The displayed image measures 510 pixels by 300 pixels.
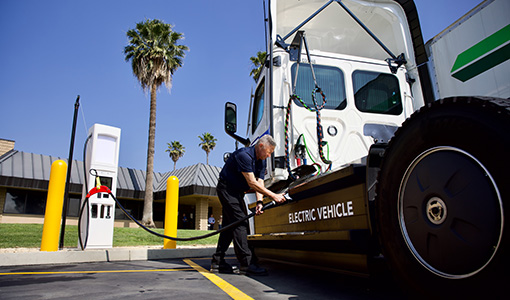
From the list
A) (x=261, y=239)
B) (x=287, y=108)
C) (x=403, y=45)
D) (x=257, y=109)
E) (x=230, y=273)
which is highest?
(x=403, y=45)

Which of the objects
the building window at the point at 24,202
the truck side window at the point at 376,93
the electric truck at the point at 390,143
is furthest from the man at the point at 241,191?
the building window at the point at 24,202

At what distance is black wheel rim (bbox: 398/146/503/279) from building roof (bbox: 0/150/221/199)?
20833 mm

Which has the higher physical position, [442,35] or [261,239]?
[442,35]

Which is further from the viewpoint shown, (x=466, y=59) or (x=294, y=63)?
(x=294, y=63)

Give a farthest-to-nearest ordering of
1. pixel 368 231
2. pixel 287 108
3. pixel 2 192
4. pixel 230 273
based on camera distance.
A: pixel 2 192, pixel 230 273, pixel 287 108, pixel 368 231

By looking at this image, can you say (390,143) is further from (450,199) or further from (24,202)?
(24,202)

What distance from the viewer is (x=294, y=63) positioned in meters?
4.15

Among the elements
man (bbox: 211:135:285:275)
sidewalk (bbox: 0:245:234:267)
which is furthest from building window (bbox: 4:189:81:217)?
man (bbox: 211:135:285:275)

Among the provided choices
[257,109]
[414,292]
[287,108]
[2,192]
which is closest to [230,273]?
[287,108]

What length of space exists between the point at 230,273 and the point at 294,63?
2705 mm

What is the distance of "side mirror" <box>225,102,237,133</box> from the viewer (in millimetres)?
5281

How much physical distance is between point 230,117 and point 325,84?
1717 mm

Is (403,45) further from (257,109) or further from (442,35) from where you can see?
(257,109)

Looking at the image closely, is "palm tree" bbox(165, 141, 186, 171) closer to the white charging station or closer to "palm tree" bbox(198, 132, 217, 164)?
"palm tree" bbox(198, 132, 217, 164)
